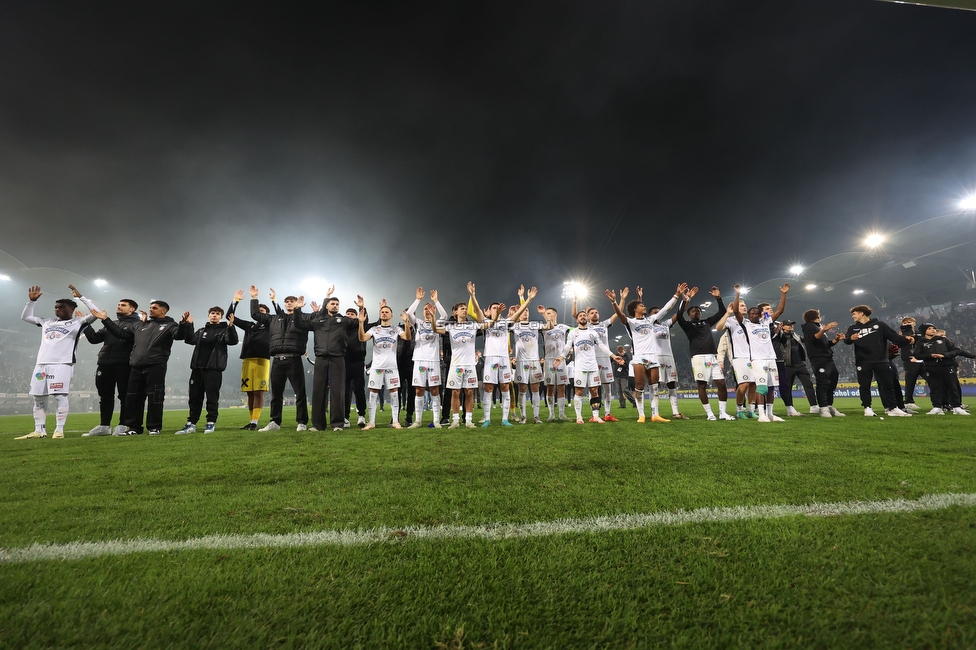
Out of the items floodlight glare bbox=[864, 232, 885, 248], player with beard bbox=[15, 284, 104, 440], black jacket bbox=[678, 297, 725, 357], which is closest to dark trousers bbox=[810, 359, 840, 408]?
black jacket bbox=[678, 297, 725, 357]

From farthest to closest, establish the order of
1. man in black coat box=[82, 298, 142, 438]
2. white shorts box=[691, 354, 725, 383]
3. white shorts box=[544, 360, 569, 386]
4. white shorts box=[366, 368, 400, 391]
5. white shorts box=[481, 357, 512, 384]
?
1. white shorts box=[544, 360, 569, 386]
2. white shorts box=[691, 354, 725, 383]
3. white shorts box=[481, 357, 512, 384]
4. white shorts box=[366, 368, 400, 391]
5. man in black coat box=[82, 298, 142, 438]

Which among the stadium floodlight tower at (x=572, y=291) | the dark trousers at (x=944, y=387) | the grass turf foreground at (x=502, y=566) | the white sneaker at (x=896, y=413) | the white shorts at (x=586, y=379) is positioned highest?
the stadium floodlight tower at (x=572, y=291)

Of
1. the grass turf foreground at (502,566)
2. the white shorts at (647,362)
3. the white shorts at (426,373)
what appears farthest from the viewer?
the white shorts at (647,362)

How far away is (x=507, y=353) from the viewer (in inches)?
328

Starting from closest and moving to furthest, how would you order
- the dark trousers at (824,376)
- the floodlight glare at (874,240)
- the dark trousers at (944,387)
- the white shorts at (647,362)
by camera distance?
the dark trousers at (944,387), the white shorts at (647,362), the dark trousers at (824,376), the floodlight glare at (874,240)

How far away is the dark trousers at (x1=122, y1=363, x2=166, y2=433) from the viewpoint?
7.48 metres

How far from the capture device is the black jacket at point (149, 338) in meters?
7.39

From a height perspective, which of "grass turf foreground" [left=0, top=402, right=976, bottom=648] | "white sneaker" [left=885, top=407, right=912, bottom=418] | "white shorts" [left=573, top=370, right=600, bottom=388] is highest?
"white shorts" [left=573, top=370, right=600, bottom=388]

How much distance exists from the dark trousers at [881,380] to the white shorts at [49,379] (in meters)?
15.1

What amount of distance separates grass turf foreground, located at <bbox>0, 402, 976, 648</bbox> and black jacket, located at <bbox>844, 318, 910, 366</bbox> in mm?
5746

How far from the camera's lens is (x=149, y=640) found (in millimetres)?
1328

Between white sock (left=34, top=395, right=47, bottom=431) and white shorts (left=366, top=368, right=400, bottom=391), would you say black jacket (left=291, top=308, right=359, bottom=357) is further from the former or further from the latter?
white sock (left=34, top=395, right=47, bottom=431)

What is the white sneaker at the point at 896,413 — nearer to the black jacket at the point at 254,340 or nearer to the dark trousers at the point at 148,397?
the black jacket at the point at 254,340

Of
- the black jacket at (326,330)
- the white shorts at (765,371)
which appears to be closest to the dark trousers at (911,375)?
the white shorts at (765,371)
